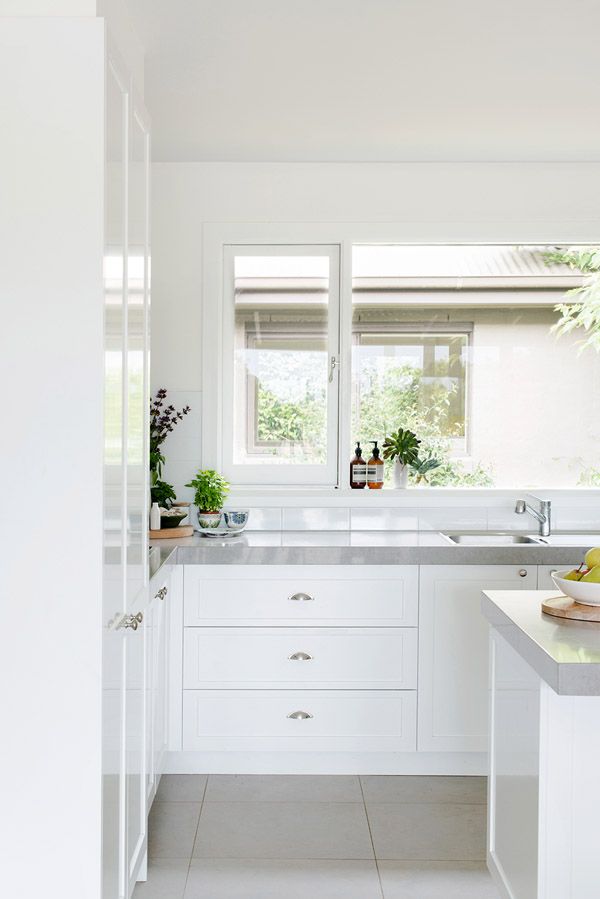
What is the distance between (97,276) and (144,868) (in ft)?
6.00

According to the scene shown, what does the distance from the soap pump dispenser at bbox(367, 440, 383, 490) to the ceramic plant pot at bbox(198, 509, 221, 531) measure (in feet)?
2.43

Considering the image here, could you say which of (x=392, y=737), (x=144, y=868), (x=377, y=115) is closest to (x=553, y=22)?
(x=377, y=115)

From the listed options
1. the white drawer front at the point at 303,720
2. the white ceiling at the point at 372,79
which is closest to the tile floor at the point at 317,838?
the white drawer front at the point at 303,720

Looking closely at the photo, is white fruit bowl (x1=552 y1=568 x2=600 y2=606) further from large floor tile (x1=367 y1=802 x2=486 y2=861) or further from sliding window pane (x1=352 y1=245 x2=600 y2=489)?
sliding window pane (x1=352 y1=245 x2=600 y2=489)

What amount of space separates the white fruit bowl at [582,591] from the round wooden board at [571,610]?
0.06ft

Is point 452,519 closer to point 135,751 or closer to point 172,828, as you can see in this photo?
point 172,828

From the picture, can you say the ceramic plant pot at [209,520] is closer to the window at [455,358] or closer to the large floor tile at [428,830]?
the window at [455,358]

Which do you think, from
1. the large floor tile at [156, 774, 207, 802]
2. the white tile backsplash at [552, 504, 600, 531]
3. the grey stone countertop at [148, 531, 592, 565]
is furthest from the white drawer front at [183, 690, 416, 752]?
the white tile backsplash at [552, 504, 600, 531]

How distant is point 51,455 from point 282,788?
2.05 metres

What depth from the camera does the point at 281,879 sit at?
269cm

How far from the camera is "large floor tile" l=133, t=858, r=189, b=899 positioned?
8.44 ft

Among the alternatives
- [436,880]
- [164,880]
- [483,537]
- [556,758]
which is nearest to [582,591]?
[556,758]

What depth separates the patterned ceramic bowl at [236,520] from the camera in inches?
149

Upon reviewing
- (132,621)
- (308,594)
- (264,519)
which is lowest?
(308,594)
